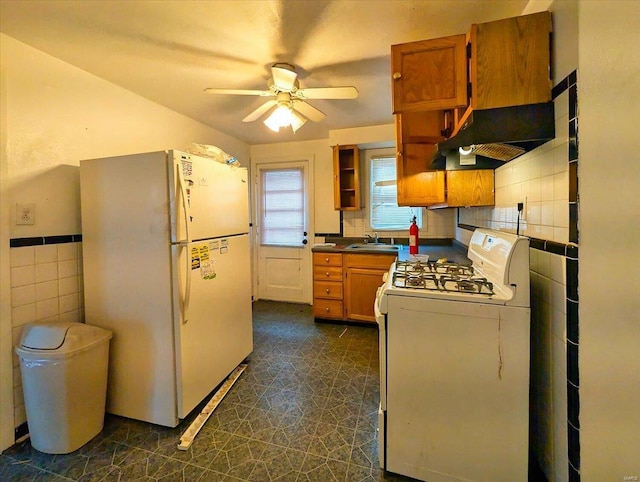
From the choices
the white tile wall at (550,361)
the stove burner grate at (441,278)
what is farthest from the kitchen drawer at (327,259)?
the white tile wall at (550,361)

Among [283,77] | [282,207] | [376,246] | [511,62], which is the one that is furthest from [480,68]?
[282,207]

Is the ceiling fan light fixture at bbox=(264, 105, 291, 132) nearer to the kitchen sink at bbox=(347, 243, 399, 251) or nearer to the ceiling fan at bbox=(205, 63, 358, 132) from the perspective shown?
the ceiling fan at bbox=(205, 63, 358, 132)

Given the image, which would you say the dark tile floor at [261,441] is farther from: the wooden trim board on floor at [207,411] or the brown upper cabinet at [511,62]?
the brown upper cabinet at [511,62]

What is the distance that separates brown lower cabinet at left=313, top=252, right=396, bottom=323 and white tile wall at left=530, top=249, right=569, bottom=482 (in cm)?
178

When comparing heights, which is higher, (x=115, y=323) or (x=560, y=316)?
(x=560, y=316)

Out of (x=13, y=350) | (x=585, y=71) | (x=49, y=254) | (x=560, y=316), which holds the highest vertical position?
(x=585, y=71)

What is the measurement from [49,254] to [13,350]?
0.58m

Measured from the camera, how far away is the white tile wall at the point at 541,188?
1121mm

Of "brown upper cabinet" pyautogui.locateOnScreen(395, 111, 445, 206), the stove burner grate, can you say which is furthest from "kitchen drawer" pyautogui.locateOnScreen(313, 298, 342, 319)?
the stove burner grate

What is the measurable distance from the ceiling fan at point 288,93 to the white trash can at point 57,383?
1775 millimetres

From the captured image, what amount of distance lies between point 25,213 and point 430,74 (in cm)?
246

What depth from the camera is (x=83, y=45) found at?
1.75 meters

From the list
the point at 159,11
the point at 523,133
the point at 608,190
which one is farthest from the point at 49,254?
the point at 608,190

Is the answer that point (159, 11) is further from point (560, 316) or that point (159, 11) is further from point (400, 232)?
point (400, 232)
